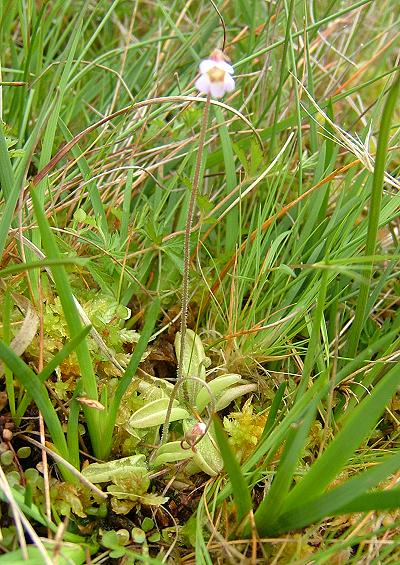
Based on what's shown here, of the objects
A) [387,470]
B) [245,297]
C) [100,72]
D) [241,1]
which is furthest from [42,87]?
[387,470]

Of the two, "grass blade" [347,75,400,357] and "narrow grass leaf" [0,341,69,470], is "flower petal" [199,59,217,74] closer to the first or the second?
"grass blade" [347,75,400,357]

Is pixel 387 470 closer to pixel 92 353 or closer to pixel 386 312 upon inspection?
pixel 92 353

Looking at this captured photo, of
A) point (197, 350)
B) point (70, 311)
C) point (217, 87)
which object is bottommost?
point (197, 350)

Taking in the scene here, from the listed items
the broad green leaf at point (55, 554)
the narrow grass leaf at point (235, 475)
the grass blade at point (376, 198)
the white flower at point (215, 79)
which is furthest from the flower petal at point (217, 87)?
the broad green leaf at point (55, 554)

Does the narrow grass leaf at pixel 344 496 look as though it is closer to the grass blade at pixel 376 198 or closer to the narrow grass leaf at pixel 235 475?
the narrow grass leaf at pixel 235 475

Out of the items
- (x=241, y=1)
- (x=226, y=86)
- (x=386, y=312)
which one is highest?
(x=241, y=1)

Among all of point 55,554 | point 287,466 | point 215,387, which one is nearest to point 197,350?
point 215,387

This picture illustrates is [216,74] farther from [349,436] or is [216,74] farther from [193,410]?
[193,410]
